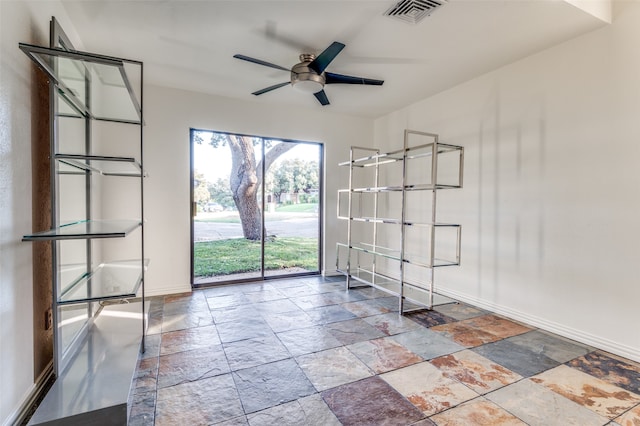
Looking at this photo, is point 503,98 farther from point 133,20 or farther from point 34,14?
point 34,14

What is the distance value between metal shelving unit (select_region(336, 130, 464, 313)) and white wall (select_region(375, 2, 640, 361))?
356mm

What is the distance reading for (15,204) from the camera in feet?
5.17

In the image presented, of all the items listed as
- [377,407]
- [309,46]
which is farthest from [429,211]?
[377,407]

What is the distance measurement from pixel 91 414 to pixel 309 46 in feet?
9.97

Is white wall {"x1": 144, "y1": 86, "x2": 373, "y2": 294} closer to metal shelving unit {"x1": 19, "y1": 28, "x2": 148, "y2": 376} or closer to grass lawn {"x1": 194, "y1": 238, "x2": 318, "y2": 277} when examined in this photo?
grass lawn {"x1": 194, "y1": 238, "x2": 318, "y2": 277}

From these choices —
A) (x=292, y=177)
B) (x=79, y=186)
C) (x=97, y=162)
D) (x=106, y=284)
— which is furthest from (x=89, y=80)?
(x=292, y=177)


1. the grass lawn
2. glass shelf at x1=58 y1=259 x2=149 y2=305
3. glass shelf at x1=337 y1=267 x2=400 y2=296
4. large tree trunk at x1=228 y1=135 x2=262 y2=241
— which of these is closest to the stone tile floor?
glass shelf at x1=58 y1=259 x2=149 y2=305

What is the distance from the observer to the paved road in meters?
4.20

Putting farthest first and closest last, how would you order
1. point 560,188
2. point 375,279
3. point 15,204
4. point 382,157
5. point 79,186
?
point 375,279 < point 382,157 < point 560,188 < point 79,186 < point 15,204

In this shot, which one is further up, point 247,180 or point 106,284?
point 247,180

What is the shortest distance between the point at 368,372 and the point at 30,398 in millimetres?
2046

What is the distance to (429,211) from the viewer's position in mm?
4078

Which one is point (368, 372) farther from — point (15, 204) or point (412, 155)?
point (412, 155)

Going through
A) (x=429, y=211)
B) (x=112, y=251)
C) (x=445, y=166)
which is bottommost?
(x=112, y=251)
